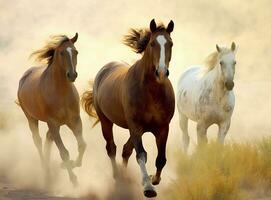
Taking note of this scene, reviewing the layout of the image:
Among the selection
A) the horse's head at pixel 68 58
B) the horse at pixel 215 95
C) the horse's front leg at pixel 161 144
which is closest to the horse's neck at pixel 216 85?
the horse at pixel 215 95

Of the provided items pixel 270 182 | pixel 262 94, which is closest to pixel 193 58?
pixel 262 94

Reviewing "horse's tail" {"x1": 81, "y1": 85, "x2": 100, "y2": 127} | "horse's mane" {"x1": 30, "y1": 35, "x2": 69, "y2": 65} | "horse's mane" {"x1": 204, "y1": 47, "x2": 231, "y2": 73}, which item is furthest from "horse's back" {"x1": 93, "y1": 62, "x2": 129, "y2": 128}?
"horse's mane" {"x1": 204, "y1": 47, "x2": 231, "y2": 73}

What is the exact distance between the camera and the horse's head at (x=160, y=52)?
7.11 metres

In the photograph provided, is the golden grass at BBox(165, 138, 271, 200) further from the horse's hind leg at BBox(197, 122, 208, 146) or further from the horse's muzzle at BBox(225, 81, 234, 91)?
the horse's muzzle at BBox(225, 81, 234, 91)

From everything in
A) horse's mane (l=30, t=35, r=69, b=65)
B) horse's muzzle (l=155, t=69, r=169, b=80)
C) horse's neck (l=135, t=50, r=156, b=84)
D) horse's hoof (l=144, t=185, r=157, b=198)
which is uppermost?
horse's mane (l=30, t=35, r=69, b=65)

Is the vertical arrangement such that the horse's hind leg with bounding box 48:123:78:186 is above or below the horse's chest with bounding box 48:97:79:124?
below

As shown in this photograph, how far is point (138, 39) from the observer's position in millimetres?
8500

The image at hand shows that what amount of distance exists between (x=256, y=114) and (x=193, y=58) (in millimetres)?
14271

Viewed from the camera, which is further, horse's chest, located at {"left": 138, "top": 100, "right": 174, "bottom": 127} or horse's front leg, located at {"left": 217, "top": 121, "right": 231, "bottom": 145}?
horse's front leg, located at {"left": 217, "top": 121, "right": 231, "bottom": 145}

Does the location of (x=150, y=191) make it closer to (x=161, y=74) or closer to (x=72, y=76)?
(x=161, y=74)

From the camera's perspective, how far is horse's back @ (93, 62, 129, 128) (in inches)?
340

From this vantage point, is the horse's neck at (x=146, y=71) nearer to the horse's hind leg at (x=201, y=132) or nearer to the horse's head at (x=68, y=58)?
the horse's head at (x=68, y=58)

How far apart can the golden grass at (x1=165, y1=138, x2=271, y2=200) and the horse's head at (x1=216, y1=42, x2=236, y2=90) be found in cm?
91

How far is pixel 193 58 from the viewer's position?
35.4m
